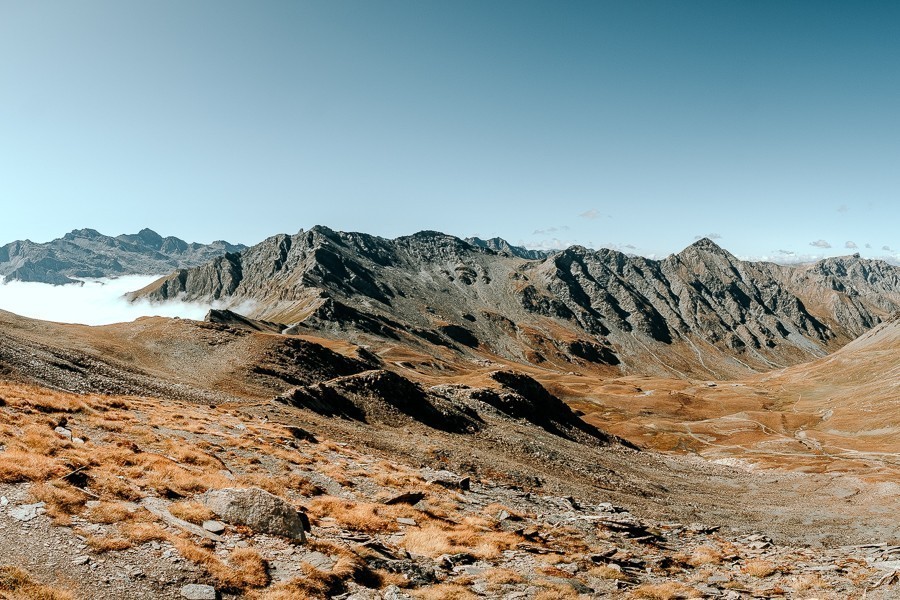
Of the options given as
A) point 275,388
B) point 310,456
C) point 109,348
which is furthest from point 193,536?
point 109,348

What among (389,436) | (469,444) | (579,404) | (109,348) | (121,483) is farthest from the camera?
(579,404)

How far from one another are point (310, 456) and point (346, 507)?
11091mm

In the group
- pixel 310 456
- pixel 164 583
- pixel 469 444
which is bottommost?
pixel 469 444

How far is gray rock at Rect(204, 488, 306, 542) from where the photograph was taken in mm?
17406

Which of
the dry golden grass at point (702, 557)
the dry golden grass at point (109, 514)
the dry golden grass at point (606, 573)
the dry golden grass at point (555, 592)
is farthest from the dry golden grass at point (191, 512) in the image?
the dry golden grass at point (702, 557)

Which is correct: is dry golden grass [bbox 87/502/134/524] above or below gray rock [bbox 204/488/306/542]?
above

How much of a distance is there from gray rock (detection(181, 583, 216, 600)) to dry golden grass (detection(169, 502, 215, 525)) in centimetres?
436

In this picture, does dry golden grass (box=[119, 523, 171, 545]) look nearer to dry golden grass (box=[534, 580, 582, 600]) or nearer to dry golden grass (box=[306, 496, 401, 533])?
dry golden grass (box=[306, 496, 401, 533])

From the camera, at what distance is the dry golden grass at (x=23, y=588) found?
1083 centimetres

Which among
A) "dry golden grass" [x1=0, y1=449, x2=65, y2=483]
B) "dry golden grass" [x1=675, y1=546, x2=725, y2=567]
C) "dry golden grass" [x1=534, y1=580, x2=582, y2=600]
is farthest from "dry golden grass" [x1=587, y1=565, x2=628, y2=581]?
"dry golden grass" [x1=0, y1=449, x2=65, y2=483]

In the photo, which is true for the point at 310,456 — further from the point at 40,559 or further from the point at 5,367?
the point at 5,367

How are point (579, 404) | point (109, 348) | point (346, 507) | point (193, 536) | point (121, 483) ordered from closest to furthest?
point (193, 536)
point (121, 483)
point (346, 507)
point (109, 348)
point (579, 404)

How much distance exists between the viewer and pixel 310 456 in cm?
3344

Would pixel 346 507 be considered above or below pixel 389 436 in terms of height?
above
